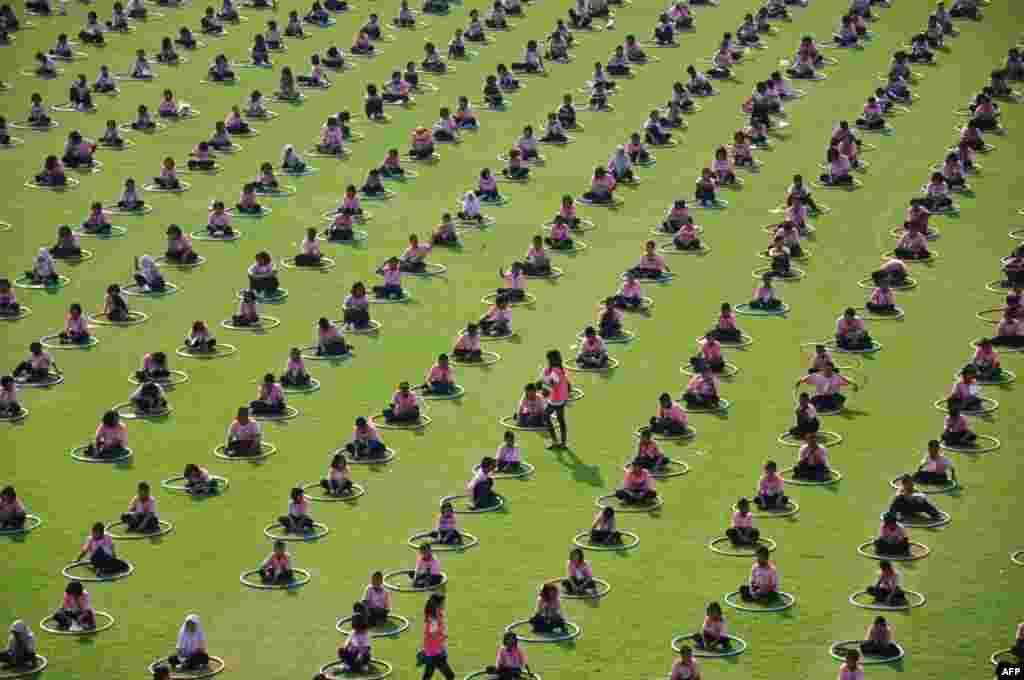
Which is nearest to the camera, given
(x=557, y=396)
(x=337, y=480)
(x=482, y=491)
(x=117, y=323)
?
(x=482, y=491)

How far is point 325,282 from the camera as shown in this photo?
84438mm

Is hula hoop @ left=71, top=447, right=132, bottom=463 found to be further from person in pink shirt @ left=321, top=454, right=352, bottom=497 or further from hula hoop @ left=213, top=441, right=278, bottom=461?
person in pink shirt @ left=321, top=454, right=352, bottom=497

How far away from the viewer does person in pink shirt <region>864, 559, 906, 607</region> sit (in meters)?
57.2

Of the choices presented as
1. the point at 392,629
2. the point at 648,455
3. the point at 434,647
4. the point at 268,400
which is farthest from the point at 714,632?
the point at 268,400

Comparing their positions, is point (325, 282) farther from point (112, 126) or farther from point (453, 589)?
point (453, 589)

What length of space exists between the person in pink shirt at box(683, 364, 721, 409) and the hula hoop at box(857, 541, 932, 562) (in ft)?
38.5

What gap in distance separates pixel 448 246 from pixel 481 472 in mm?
25950

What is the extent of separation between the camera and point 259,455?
67375mm

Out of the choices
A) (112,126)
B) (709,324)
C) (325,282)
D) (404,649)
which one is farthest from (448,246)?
(404,649)

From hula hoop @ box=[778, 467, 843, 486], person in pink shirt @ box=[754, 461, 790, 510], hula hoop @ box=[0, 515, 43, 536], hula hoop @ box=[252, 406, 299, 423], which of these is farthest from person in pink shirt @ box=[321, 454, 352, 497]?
hula hoop @ box=[778, 467, 843, 486]

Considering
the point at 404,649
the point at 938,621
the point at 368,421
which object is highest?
the point at 368,421

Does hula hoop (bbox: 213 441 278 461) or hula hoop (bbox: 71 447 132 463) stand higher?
hula hoop (bbox: 213 441 278 461)

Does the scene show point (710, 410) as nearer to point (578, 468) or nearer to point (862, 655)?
point (578, 468)

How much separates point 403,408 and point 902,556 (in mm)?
16420
